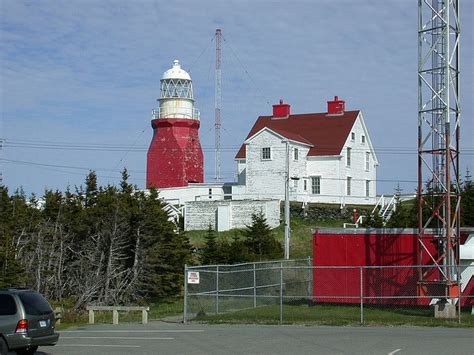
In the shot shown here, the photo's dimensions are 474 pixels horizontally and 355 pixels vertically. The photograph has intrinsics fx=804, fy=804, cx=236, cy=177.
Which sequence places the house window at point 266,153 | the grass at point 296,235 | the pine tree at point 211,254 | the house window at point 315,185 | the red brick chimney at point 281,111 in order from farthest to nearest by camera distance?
1. the red brick chimney at point 281,111
2. the house window at point 315,185
3. the house window at point 266,153
4. the grass at point 296,235
5. the pine tree at point 211,254

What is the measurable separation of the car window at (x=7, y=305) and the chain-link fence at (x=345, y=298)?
9.71 metres

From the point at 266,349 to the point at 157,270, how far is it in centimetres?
2283

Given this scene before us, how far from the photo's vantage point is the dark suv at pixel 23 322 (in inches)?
671

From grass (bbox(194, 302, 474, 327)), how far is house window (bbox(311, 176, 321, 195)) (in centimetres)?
3055

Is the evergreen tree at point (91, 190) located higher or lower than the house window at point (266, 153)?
lower

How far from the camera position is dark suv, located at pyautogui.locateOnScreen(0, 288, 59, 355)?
1705cm

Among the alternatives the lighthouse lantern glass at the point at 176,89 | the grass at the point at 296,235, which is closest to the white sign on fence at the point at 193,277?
the grass at the point at 296,235

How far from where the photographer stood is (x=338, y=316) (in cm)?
2672

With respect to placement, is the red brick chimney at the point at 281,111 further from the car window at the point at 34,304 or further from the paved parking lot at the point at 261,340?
the car window at the point at 34,304

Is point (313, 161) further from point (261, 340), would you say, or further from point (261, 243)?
point (261, 340)

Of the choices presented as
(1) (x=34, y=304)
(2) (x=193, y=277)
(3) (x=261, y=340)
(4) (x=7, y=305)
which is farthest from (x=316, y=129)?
(4) (x=7, y=305)

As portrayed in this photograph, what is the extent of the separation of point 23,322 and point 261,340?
622 centimetres

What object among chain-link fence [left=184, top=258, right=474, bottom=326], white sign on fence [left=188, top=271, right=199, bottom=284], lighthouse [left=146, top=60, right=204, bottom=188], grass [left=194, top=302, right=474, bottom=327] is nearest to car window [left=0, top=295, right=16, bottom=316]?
chain-link fence [left=184, top=258, right=474, bottom=326]

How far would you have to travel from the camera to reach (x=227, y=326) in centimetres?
2527
